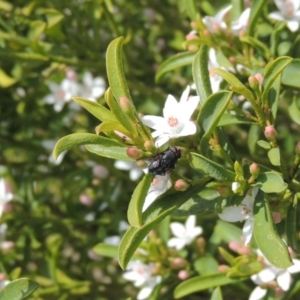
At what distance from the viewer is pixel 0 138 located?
2.69 meters

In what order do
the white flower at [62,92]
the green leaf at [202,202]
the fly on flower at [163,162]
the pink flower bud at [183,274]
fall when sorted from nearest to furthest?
the fly on flower at [163,162]
the green leaf at [202,202]
the pink flower bud at [183,274]
the white flower at [62,92]

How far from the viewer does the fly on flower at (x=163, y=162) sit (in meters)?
1.24

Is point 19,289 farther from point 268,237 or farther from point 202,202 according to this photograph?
point 268,237

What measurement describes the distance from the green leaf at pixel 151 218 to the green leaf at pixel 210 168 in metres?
0.07

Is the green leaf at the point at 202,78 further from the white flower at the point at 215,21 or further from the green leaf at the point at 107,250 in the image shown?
the green leaf at the point at 107,250

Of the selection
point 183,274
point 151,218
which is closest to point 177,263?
point 183,274

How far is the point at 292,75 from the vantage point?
1619 millimetres

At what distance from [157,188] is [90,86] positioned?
1284mm

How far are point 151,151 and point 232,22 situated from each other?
2.41 ft

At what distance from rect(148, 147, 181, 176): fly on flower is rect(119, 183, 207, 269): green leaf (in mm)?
83

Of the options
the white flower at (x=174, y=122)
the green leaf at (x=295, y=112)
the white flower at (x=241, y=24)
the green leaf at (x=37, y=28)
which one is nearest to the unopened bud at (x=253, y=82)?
the white flower at (x=174, y=122)

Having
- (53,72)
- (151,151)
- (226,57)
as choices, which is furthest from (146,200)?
(53,72)

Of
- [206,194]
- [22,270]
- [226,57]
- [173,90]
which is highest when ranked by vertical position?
[226,57]

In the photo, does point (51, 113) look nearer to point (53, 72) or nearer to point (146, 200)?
point (53, 72)
